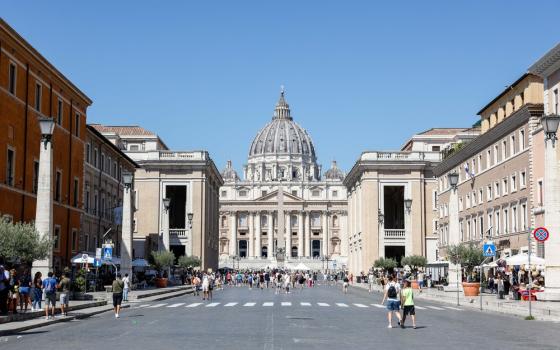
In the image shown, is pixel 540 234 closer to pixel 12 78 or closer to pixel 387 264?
pixel 12 78

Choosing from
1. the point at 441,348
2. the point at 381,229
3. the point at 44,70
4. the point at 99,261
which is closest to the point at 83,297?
the point at 99,261

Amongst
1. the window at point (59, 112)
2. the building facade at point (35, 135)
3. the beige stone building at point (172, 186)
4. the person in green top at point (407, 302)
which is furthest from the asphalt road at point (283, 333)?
the beige stone building at point (172, 186)

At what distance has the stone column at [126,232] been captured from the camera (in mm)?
50000

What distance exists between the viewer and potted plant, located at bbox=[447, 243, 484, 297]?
162 ft

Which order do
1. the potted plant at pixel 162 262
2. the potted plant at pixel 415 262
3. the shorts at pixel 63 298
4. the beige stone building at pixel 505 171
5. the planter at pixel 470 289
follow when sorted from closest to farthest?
the shorts at pixel 63 298, the planter at pixel 470 289, the beige stone building at pixel 505 171, the potted plant at pixel 162 262, the potted plant at pixel 415 262

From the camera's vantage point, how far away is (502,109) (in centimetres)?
6550

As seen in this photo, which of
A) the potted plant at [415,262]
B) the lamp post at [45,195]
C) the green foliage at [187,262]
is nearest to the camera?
the lamp post at [45,195]

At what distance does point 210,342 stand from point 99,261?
1088 inches

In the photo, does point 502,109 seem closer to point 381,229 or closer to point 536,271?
point 536,271

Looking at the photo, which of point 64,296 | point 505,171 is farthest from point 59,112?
point 505,171

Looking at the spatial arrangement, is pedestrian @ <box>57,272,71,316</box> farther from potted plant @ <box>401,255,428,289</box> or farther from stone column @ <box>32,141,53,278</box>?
potted plant @ <box>401,255,428,289</box>

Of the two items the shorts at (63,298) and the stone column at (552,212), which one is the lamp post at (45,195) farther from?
the stone column at (552,212)

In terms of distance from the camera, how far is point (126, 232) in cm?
5028

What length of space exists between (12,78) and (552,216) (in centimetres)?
2760
